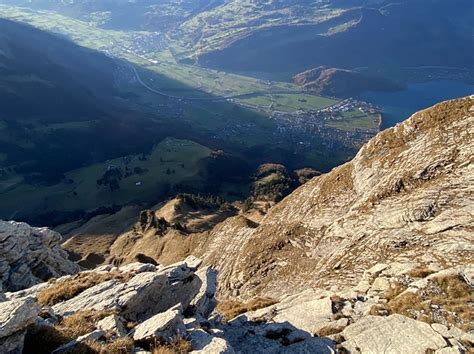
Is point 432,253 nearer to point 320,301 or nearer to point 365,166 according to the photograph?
point 320,301

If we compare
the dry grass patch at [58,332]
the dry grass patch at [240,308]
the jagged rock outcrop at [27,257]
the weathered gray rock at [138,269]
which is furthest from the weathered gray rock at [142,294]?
the jagged rock outcrop at [27,257]

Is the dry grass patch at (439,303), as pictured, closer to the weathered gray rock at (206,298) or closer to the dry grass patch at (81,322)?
the weathered gray rock at (206,298)

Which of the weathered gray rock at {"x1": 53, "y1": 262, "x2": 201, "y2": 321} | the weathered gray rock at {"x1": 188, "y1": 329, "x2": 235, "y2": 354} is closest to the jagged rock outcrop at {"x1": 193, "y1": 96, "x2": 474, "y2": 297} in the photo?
the weathered gray rock at {"x1": 53, "y1": 262, "x2": 201, "y2": 321}

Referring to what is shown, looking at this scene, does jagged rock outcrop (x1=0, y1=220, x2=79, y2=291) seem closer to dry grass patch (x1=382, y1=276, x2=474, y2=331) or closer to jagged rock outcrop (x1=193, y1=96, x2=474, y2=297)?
jagged rock outcrop (x1=193, y1=96, x2=474, y2=297)

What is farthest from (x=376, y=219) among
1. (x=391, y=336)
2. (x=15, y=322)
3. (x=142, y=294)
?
(x=15, y=322)

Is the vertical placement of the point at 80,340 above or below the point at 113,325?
above

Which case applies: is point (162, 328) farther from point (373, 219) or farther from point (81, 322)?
point (373, 219)

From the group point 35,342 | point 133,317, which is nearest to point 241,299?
point 133,317

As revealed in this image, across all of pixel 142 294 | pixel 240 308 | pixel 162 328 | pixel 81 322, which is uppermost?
pixel 162 328
